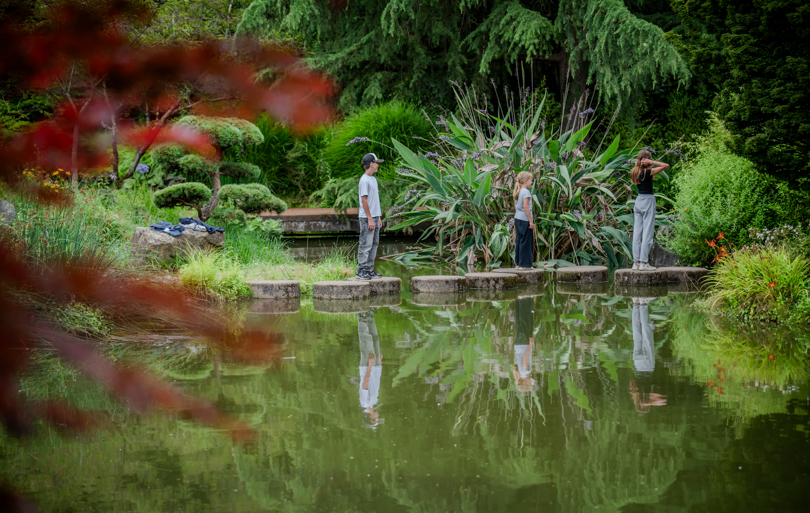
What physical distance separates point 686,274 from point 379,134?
8.90 meters

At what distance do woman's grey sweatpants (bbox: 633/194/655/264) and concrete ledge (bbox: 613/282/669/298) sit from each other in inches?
19.2

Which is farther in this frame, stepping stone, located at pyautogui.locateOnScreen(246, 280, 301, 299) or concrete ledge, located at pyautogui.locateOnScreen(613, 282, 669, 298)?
concrete ledge, located at pyautogui.locateOnScreen(613, 282, 669, 298)

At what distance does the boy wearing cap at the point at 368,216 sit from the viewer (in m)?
9.21

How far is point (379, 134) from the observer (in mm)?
17266

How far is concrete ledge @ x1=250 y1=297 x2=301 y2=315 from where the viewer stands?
8.16m

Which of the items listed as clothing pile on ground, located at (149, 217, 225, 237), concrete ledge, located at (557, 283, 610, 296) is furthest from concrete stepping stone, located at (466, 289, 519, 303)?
clothing pile on ground, located at (149, 217, 225, 237)

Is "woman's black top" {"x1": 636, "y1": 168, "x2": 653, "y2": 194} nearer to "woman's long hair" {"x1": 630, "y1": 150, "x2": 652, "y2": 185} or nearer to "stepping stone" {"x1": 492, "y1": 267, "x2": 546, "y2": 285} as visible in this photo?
"woman's long hair" {"x1": 630, "y1": 150, "x2": 652, "y2": 185}

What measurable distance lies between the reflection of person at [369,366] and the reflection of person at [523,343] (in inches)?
38.1

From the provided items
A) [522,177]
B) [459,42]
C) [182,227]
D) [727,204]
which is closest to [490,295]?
[522,177]

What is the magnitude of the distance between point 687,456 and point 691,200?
6.73 meters

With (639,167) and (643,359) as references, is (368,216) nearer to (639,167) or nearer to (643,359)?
(639,167)

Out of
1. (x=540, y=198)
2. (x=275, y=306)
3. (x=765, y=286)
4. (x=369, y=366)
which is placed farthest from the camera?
(x=540, y=198)

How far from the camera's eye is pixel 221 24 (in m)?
19.5

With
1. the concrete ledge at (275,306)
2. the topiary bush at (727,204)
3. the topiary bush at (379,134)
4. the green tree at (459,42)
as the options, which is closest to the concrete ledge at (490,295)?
the concrete ledge at (275,306)
